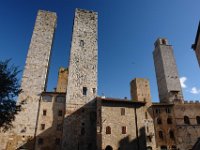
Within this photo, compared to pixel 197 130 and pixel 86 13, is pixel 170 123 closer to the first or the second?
pixel 197 130

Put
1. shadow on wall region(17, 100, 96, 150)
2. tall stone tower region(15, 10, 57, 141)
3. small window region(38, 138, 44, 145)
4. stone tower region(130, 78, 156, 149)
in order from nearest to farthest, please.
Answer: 1. shadow on wall region(17, 100, 96, 150)
2. small window region(38, 138, 44, 145)
3. tall stone tower region(15, 10, 57, 141)
4. stone tower region(130, 78, 156, 149)

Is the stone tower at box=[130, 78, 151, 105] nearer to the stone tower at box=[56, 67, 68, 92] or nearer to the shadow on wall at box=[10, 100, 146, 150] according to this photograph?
the shadow on wall at box=[10, 100, 146, 150]

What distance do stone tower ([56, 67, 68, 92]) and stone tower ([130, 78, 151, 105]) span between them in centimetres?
1599

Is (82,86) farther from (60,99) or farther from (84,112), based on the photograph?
(84,112)

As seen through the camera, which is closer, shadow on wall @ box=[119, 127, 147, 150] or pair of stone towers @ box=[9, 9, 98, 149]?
shadow on wall @ box=[119, 127, 147, 150]

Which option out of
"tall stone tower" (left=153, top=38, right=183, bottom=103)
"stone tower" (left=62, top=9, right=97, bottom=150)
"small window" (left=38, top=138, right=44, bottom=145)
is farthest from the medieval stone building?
"tall stone tower" (left=153, top=38, right=183, bottom=103)

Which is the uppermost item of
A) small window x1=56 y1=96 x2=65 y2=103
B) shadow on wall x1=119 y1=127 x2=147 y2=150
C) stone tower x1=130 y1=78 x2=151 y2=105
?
stone tower x1=130 y1=78 x2=151 y2=105

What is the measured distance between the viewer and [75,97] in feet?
103

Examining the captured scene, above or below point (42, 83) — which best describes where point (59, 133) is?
below

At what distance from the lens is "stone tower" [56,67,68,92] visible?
42.2 meters

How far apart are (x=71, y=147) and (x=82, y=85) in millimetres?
10285

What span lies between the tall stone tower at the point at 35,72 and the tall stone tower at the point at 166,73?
2876 cm

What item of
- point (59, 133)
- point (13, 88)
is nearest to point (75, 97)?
point (59, 133)

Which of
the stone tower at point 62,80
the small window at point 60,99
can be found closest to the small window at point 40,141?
the small window at point 60,99
